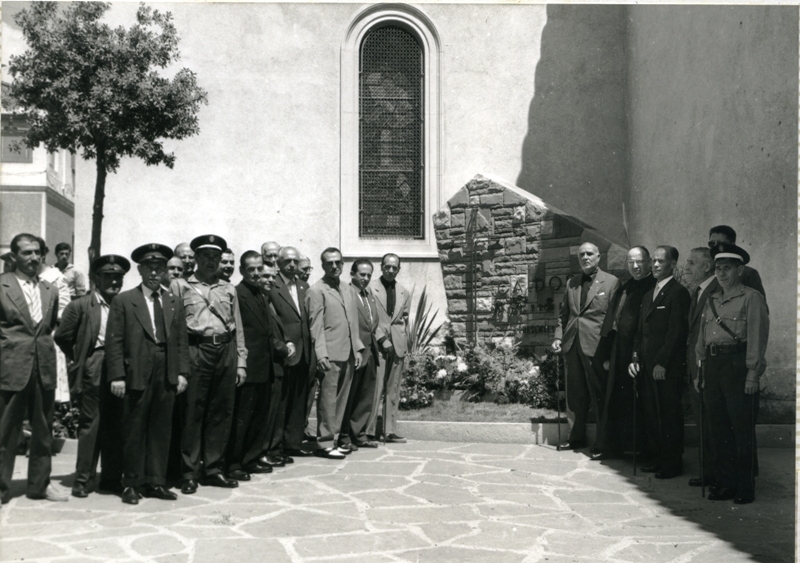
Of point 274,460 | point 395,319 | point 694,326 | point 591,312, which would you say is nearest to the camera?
point 694,326

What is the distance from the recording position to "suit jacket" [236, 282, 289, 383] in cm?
718

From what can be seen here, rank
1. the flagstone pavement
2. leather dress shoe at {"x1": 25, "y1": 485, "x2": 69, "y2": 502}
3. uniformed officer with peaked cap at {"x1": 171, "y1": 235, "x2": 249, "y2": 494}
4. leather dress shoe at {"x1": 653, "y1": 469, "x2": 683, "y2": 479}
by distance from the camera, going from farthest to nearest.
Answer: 1. leather dress shoe at {"x1": 653, "y1": 469, "x2": 683, "y2": 479}
2. uniformed officer with peaked cap at {"x1": 171, "y1": 235, "x2": 249, "y2": 494}
3. leather dress shoe at {"x1": 25, "y1": 485, "x2": 69, "y2": 502}
4. the flagstone pavement

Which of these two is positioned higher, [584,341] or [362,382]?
[584,341]

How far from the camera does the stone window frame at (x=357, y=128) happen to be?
14.1 metres

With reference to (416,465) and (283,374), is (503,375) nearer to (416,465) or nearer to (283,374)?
(416,465)

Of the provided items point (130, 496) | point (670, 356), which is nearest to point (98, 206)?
point (130, 496)

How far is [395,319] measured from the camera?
9.31 metres

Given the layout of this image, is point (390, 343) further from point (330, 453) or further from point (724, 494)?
point (724, 494)

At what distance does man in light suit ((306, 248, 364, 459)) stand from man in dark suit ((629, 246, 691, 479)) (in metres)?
2.95

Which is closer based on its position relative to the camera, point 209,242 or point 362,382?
point 209,242

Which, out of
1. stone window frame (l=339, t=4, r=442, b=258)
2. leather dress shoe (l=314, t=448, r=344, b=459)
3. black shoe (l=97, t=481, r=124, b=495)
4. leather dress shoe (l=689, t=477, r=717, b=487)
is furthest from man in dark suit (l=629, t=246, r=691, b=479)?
stone window frame (l=339, t=4, r=442, b=258)

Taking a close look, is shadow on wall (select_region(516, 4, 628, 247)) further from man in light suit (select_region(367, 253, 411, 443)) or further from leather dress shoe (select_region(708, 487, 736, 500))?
leather dress shoe (select_region(708, 487, 736, 500))

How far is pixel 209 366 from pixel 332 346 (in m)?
1.88

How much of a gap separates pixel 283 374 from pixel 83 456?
2035 mm
